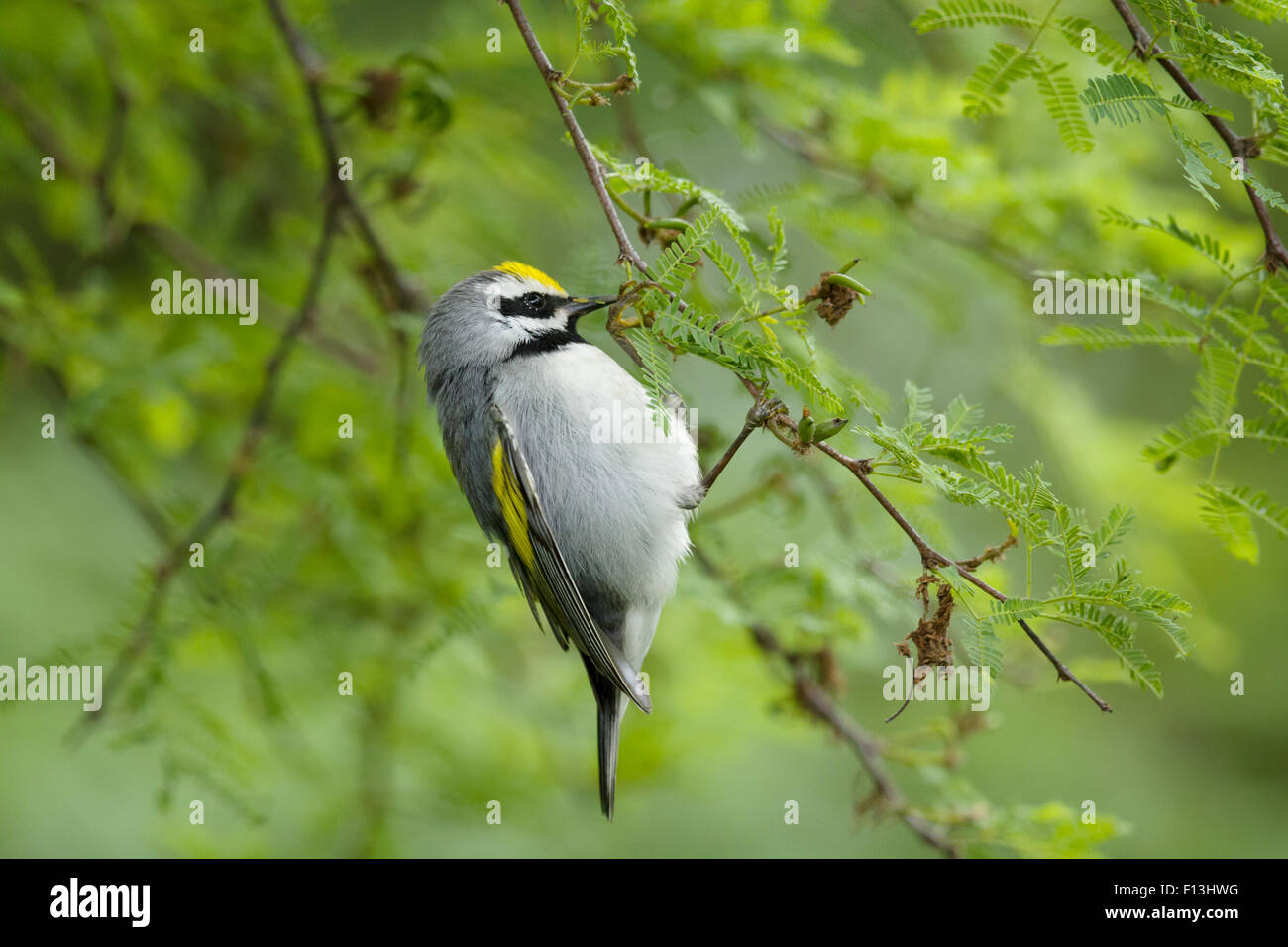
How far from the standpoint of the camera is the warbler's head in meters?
3.46

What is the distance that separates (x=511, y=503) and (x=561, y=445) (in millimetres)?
286

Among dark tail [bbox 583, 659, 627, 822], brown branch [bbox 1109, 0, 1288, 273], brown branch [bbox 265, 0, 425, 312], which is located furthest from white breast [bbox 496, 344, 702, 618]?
brown branch [bbox 1109, 0, 1288, 273]

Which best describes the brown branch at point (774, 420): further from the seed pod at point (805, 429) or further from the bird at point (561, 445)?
the bird at point (561, 445)

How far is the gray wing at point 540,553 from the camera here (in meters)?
3.17

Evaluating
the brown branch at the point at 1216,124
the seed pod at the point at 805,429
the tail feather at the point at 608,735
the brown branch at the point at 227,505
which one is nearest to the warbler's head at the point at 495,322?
the brown branch at the point at 227,505

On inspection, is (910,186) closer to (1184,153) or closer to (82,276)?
(1184,153)

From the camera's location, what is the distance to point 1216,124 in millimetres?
2299

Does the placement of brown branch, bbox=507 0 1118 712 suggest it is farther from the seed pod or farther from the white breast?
the white breast

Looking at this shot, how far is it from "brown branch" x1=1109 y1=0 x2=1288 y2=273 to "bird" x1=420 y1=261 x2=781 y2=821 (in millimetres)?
1538

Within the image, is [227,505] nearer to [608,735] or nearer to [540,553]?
[540,553]

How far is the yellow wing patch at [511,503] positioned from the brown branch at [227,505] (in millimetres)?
1233

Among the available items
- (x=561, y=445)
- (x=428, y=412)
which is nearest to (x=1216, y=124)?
(x=561, y=445)

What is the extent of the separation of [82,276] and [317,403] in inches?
57.9

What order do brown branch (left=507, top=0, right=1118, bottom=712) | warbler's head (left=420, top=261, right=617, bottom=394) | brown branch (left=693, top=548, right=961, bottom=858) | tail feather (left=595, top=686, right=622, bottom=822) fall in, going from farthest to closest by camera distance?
brown branch (left=693, top=548, right=961, bottom=858) → tail feather (left=595, top=686, right=622, bottom=822) → warbler's head (left=420, top=261, right=617, bottom=394) → brown branch (left=507, top=0, right=1118, bottom=712)
